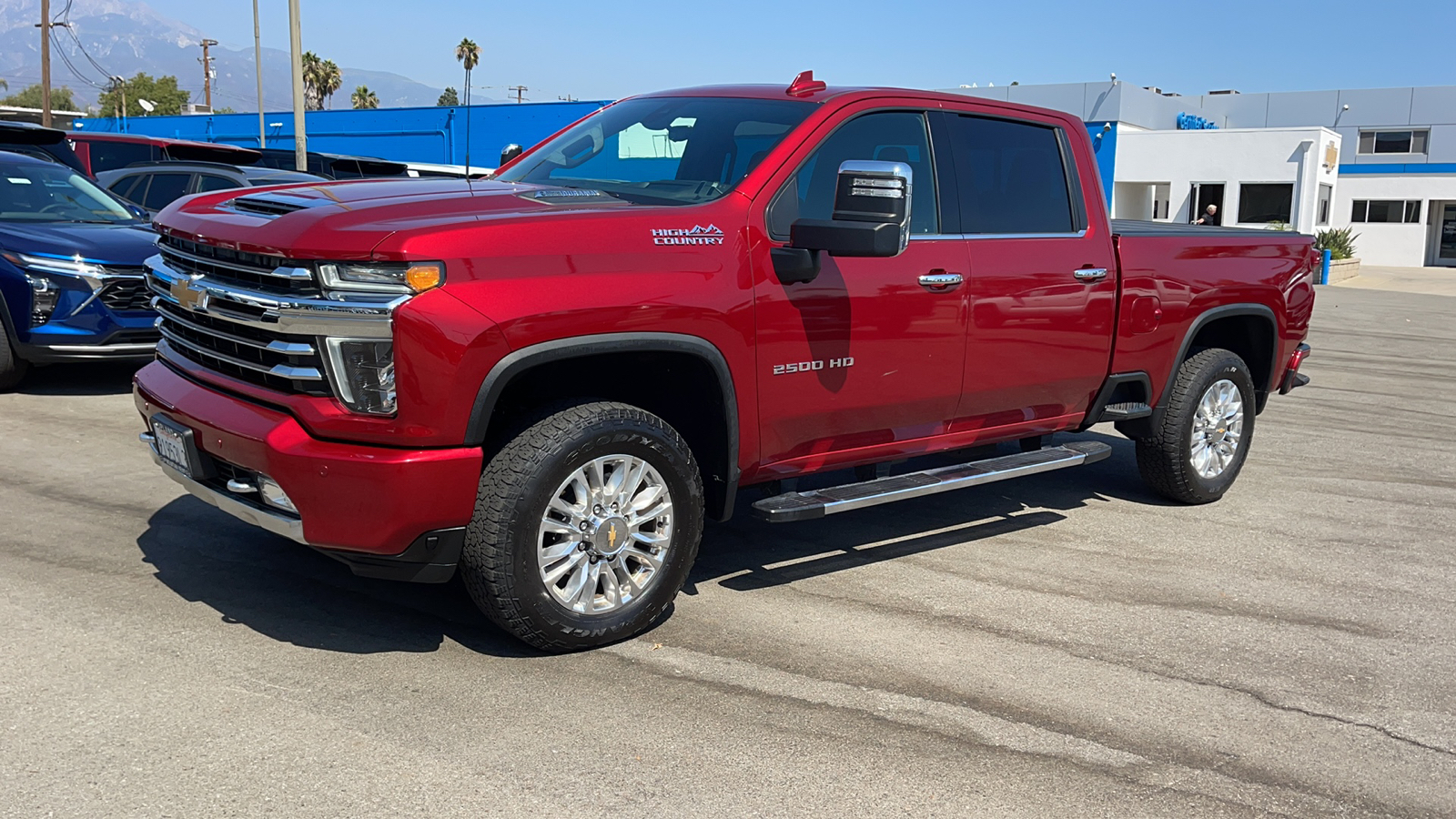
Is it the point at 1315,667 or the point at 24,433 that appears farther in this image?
the point at 24,433

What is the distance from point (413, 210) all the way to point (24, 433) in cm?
472

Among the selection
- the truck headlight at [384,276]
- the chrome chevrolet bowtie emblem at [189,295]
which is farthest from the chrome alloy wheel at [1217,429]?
the chrome chevrolet bowtie emblem at [189,295]

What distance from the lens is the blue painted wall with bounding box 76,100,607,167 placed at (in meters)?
37.3

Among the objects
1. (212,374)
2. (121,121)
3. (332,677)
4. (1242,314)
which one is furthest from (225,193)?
(121,121)

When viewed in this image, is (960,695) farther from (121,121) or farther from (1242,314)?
(121,121)

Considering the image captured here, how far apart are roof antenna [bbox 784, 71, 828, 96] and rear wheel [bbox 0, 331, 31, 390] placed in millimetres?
6131

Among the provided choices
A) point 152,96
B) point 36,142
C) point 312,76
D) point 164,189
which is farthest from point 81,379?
point 152,96

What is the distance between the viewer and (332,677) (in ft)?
12.9

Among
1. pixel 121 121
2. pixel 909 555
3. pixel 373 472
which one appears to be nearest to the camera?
pixel 373 472

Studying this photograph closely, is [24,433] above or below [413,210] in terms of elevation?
below

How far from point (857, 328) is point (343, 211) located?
203 centimetres

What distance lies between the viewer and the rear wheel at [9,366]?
823 cm

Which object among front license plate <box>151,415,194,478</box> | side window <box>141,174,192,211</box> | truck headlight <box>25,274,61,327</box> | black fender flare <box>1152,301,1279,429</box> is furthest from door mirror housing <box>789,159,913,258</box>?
side window <box>141,174,192,211</box>

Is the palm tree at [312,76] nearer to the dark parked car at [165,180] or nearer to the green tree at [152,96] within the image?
the green tree at [152,96]
